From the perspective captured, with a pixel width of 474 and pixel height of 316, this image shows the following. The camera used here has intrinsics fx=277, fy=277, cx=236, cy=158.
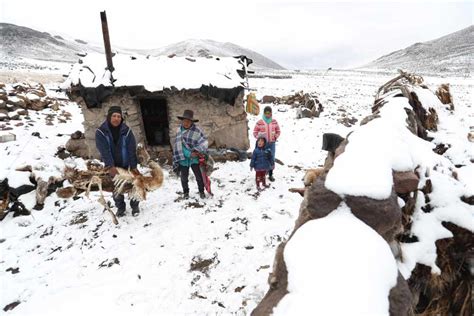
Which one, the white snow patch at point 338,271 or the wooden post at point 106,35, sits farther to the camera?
the wooden post at point 106,35

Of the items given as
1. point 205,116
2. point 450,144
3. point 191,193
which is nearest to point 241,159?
point 205,116

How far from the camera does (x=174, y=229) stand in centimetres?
492

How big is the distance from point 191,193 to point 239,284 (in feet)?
10.0

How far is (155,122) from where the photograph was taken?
33.0ft

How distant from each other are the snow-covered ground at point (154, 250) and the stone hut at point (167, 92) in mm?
1605

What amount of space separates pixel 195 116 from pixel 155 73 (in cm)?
164

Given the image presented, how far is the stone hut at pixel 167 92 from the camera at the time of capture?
24.6 ft

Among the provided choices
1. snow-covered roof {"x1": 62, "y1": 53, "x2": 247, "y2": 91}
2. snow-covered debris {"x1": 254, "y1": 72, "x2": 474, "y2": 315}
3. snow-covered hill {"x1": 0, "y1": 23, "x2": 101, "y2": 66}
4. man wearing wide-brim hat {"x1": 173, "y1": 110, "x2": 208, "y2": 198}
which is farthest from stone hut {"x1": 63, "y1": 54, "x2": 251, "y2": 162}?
snow-covered hill {"x1": 0, "y1": 23, "x2": 101, "y2": 66}

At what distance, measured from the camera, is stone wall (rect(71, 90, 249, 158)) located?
25.3 ft

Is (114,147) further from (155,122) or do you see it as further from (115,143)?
(155,122)

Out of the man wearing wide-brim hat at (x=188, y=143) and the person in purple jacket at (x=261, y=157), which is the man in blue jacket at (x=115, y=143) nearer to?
the man wearing wide-brim hat at (x=188, y=143)

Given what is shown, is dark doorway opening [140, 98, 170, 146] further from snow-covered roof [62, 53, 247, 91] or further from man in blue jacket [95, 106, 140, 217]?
man in blue jacket [95, 106, 140, 217]

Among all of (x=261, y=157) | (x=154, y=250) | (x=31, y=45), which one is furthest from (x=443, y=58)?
(x=31, y=45)

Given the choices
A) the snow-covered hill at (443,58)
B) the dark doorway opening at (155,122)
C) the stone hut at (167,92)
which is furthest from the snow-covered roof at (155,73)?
the snow-covered hill at (443,58)
